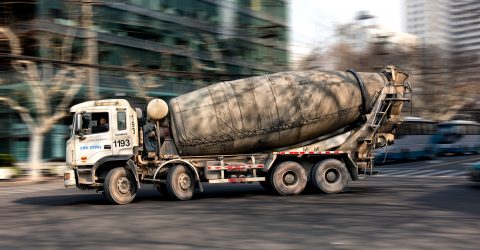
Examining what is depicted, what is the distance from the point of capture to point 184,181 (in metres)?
14.4

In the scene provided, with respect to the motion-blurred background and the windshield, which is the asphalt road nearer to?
the windshield

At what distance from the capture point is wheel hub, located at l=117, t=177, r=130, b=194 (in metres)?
13.9

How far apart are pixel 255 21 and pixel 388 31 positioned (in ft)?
32.7

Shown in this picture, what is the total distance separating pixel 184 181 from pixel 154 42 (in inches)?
987

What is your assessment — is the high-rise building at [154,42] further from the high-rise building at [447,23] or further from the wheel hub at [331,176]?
the wheel hub at [331,176]

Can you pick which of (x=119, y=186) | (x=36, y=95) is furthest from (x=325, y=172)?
(x=36, y=95)

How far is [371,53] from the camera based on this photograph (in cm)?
3906

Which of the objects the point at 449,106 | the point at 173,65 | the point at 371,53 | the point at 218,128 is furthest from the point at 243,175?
the point at 449,106

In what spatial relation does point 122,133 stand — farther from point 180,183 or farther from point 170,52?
point 170,52

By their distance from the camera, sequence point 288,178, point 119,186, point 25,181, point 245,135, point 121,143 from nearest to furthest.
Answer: point 119,186
point 121,143
point 245,135
point 288,178
point 25,181

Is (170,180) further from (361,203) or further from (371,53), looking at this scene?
(371,53)

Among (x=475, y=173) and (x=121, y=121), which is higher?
(x=121, y=121)

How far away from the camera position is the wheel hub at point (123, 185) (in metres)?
13.9

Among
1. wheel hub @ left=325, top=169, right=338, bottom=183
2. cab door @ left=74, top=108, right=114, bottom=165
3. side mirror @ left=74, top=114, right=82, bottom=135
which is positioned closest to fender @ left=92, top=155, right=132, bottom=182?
cab door @ left=74, top=108, right=114, bottom=165
